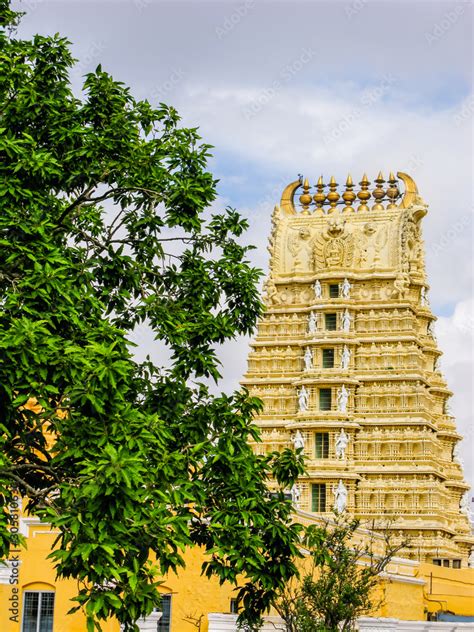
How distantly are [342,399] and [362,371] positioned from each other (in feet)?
6.41

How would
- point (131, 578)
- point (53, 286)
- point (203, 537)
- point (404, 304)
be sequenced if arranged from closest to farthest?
point (131, 578), point (53, 286), point (203, 537), point (404, 304)

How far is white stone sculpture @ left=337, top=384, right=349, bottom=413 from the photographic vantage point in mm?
54719

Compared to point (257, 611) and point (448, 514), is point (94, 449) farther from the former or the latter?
point (448, 514)

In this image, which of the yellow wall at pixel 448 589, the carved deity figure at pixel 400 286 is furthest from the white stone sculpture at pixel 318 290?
the yellow wall at pixel 448 589

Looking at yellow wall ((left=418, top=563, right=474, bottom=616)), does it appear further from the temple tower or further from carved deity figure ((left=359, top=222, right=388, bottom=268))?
carved deity figure ((left=359, top=222, right=388, bottom=268))

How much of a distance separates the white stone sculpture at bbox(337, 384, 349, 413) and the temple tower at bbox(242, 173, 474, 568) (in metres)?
0.06

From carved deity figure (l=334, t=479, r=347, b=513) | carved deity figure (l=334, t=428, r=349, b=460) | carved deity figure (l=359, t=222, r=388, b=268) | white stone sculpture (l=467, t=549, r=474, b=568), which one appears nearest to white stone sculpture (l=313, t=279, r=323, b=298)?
carved deity figure (l=359, t=222, r=388, b=268)

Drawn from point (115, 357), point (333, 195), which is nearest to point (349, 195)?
point (333, 195)

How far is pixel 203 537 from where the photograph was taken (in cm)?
1650

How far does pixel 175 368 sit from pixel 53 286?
9.55 feet

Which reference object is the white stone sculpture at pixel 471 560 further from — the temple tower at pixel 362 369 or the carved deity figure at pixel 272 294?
the carved deity figure at pixel 272 294

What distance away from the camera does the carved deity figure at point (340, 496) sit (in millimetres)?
51853

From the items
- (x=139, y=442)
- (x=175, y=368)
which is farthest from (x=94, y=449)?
(x=175, y=368)

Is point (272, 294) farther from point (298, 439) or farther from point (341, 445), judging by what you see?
point (341, 445)
